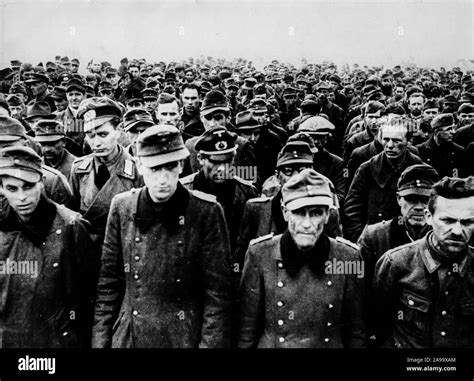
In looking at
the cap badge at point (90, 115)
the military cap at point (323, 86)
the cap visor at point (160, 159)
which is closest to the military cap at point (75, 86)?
the cap badge at point (90, 115)

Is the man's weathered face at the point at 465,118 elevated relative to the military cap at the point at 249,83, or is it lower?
lower

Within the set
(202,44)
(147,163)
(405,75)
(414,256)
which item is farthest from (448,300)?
(405,75)

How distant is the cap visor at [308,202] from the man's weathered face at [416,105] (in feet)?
12.8

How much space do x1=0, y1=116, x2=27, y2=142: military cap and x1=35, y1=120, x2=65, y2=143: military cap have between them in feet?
1.00

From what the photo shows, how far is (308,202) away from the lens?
3.00 m

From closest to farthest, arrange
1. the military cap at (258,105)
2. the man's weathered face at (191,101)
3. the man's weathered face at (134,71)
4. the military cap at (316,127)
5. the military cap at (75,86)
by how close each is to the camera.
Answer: the military cap at (316,127) < the military cap at (258,105) < the man's weathered face at (191,101) < the military cap at (75,86) < the man's weathered face at (134,71)

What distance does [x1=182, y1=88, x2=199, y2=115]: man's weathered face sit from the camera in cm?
613

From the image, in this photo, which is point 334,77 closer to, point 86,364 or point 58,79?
point 58,79

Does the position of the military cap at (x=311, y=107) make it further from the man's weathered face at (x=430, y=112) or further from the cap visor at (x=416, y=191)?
the cap visor at (x=416, y=191)

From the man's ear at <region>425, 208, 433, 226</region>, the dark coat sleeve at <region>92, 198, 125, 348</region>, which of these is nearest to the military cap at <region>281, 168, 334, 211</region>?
the man's ear at <region>425, 208, 433, 226</region>

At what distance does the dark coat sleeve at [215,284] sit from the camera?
305 cm

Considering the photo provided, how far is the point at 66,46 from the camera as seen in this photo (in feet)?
16.1

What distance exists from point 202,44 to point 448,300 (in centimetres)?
273

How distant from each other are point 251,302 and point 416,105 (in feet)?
14.5
